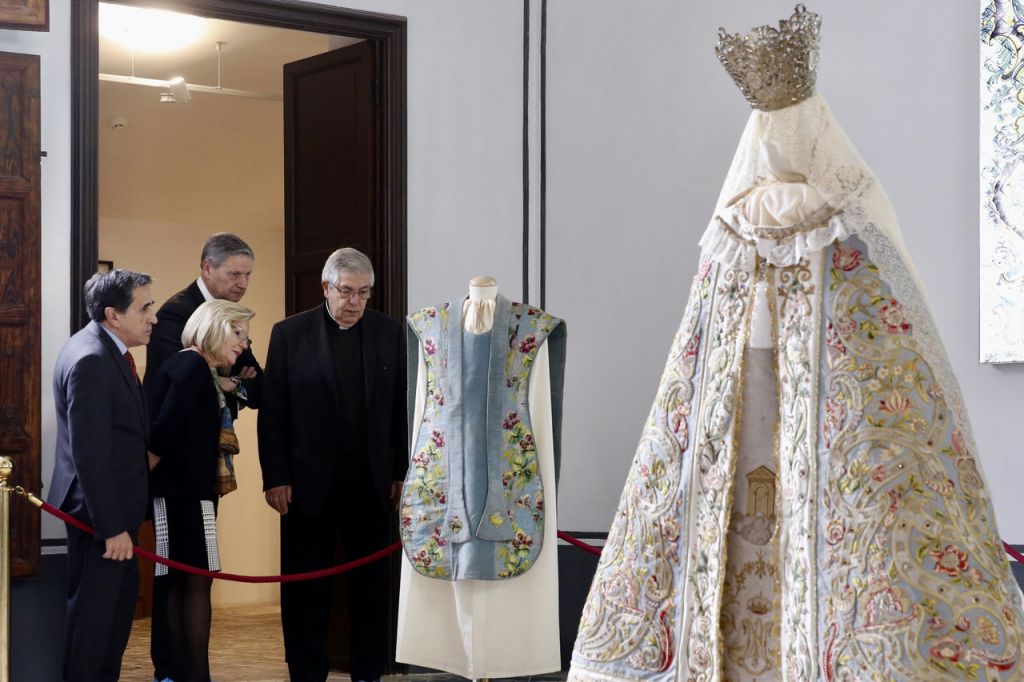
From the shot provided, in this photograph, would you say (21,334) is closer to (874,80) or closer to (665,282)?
(665,282)

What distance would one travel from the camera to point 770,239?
295 cm

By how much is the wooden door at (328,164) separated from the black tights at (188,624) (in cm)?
176

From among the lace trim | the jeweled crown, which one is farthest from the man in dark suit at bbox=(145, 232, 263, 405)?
the jeweled crown

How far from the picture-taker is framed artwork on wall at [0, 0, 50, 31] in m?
4.84

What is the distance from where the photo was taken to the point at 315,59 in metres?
6.20

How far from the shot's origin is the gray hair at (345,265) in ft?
16.2

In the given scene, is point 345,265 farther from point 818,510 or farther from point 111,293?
point 818,510

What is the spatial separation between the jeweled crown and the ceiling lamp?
4.28 meters

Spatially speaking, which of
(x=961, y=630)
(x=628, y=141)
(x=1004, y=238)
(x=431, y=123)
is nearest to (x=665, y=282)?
(x=628, y=141)

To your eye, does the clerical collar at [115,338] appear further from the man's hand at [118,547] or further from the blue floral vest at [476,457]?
the blue floral vest at [476,457]

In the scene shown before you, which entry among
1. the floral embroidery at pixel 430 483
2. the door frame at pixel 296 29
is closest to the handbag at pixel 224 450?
the floral embroidery at pixel 430 483

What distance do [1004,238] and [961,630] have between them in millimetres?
2115

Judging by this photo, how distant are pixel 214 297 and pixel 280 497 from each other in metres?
0.89

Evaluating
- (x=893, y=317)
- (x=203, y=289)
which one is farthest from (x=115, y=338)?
(x=893, y=317)
